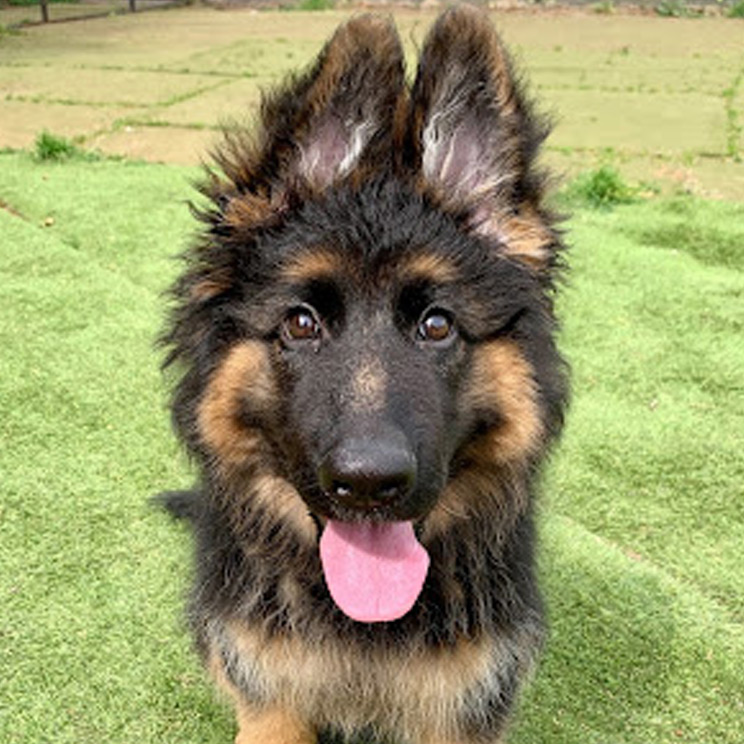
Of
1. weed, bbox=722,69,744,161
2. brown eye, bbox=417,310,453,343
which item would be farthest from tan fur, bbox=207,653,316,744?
weed, bbox=722,69,744,161

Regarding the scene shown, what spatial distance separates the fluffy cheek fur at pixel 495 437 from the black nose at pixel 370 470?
14.3 inches

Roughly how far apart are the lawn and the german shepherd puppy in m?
0.52

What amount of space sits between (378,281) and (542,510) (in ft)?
5.47

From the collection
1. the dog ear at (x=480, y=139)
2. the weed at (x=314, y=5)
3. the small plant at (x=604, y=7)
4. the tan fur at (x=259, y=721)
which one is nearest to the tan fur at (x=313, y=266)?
the dog ear at (x=480, y=139)

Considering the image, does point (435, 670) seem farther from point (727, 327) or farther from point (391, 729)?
point (727, 327)

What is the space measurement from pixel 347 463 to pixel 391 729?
1213 millimetres

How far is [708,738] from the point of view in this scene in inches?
121

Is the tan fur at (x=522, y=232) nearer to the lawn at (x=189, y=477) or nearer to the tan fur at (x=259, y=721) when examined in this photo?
the lawn at (x=189, y=477)

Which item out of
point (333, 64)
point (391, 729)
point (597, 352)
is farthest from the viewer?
point (597, 352)

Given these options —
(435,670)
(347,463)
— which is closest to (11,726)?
(435,670)

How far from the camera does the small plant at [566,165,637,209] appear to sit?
7695 millimetres

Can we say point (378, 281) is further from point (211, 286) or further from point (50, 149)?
point (50, 149)

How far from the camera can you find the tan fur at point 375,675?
264 cm

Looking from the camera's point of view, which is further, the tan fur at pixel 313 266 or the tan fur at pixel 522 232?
the tan fur at pixel 522 232
